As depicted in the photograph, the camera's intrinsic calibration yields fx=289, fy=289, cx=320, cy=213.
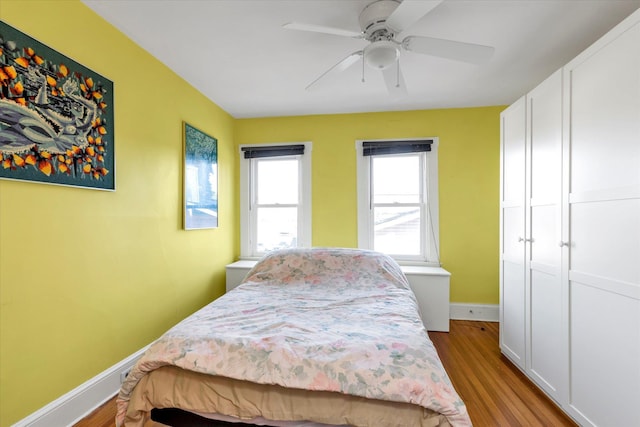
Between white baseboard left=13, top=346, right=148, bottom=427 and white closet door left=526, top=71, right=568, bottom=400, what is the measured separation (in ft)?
9.44

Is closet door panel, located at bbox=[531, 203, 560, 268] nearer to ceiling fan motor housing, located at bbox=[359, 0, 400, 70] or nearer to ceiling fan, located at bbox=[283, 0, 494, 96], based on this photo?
ceiling fan, located at bbox=[283, 0, 494, 96]

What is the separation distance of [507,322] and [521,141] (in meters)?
1.49

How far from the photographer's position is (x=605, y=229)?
4.90ft

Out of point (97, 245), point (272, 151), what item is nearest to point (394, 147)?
point (272, 151)

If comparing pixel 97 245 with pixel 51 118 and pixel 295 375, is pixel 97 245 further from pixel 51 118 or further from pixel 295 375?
pixel 295 375

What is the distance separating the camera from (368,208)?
3516 mm

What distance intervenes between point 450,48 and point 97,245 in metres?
→ 2.47

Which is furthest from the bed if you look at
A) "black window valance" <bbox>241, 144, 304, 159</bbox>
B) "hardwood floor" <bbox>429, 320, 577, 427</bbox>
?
"black window valance" <bbox>241, 144, 304, 159</bbox>

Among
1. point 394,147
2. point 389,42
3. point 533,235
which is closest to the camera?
point 389,42

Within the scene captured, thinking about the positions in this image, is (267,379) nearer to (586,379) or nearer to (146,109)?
(586,379)

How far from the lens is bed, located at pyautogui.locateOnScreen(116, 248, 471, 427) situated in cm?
119

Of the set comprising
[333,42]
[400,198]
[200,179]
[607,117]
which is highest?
[333,42]

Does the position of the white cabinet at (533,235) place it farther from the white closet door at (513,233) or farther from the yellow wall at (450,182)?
the yellow wall at (450,182)

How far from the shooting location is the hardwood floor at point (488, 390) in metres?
1.71
